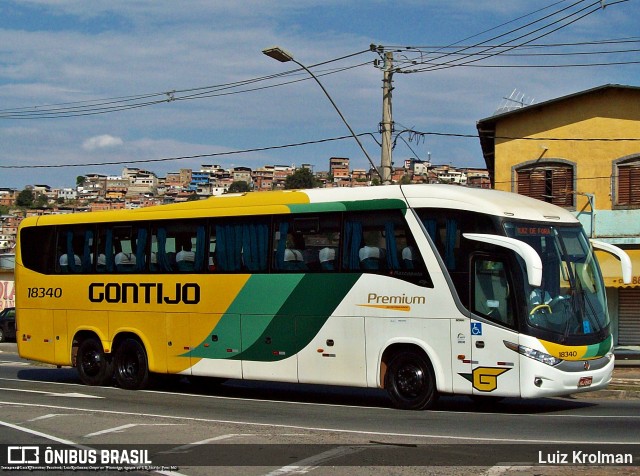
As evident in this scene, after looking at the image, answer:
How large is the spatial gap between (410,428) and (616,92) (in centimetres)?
2061

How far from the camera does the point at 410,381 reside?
15117mm

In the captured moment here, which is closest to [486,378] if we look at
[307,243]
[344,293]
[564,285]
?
[564,285]

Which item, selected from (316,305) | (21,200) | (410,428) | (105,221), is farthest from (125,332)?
(21,200)

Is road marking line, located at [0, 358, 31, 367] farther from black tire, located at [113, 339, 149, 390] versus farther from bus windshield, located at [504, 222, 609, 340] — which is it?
bus windshield, located at [504, 222, 609, 340]

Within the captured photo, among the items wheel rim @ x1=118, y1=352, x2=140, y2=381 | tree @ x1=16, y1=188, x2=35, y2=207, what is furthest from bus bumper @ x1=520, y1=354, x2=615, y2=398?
tree @ x1=16, y1=188, x2=35, y2=207

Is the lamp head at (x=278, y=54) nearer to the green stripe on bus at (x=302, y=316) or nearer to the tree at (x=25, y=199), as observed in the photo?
the green stripe on bus at (x=302, y=316)

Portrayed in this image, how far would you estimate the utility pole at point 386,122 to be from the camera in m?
24.7

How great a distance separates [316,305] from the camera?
16266mm

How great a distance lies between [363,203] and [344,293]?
156cm

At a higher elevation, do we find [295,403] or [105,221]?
[105,221]

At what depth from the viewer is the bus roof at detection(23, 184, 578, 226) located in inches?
579

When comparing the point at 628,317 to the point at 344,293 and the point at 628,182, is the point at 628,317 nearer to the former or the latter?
the point at 628,182

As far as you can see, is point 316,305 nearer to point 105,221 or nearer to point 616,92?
point 105,221

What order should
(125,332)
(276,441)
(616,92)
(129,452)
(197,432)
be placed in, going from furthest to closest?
(616,92) < (125,332) < (197,432) < (276,441) < (129,452)
